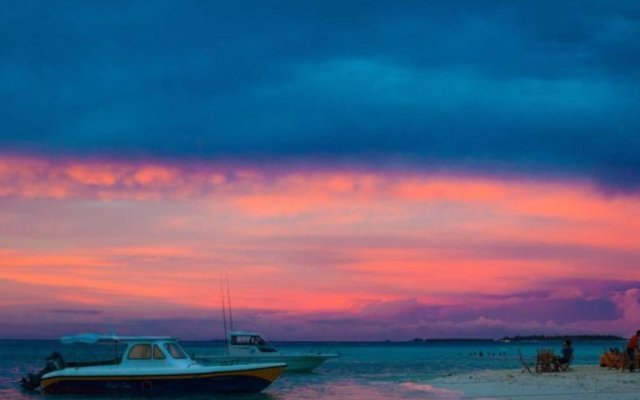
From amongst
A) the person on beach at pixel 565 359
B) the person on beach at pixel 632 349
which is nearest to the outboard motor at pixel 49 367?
the person on beach at pixel 565 359

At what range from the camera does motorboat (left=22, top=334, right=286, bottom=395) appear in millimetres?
38156

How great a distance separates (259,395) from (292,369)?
1924 cm

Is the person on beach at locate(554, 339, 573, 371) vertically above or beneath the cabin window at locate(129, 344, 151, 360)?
beneath

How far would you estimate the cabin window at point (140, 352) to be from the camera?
39312 mm

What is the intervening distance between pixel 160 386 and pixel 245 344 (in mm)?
19283

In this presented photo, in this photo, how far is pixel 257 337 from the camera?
189 feet

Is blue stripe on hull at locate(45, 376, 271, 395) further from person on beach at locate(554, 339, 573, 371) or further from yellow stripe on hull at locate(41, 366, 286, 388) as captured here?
person on beach at locate(554, 339, 573, 371)

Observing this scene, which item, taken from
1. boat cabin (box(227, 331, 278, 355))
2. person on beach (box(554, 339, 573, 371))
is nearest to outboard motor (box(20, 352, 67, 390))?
boat cabin (box(227, 331, 278, 355))

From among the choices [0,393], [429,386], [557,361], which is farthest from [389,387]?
[0,393]

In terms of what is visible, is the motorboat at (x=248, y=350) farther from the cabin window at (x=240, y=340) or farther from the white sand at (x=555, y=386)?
the white sand at (x=555, y=386)

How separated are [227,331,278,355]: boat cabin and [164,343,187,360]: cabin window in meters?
16.7

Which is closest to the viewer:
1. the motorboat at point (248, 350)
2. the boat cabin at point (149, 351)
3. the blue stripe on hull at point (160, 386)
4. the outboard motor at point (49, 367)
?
the blue stripe on hull at point (160, 386)

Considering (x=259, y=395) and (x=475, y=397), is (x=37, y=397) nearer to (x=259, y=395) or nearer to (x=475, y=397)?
(x=259, y=395)

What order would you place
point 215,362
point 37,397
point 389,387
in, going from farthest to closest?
1. point 215,362
2. point 389,387
3. point 37,397
